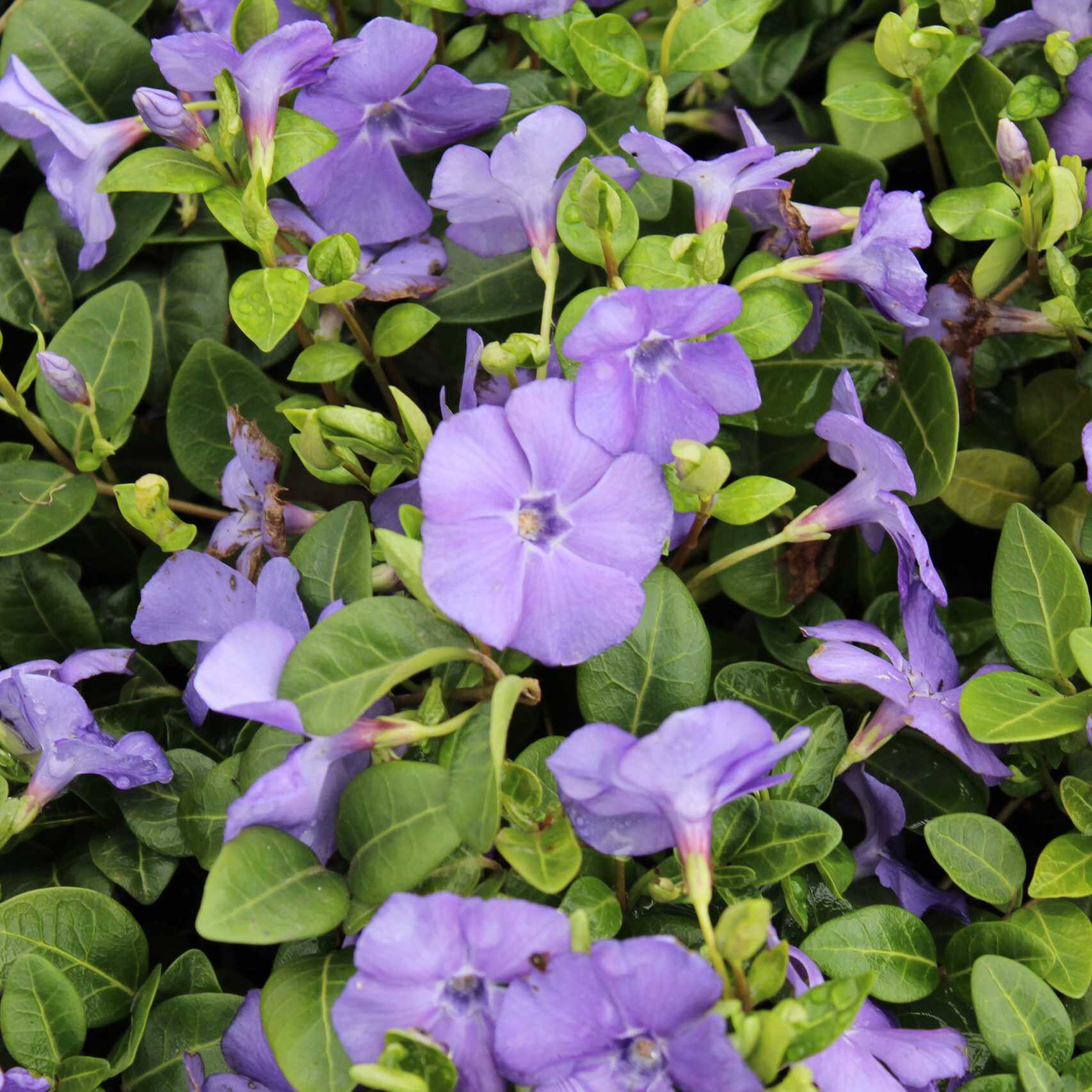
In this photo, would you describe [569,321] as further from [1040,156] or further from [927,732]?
[1040,156]

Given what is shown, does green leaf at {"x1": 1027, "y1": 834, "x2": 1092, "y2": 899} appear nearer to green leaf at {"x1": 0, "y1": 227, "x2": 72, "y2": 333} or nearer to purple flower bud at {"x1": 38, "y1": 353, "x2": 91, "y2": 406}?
purple flower bud at {"x1": 38, "y1": 353, "x2": 91, "y2": 406}

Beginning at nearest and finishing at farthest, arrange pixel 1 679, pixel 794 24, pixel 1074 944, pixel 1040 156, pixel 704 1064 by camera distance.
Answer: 1. pixel 704 1064
2. pixel 1074 944
3. pixel 1 679
4. pixel 1040 156
5. pixel 794 24

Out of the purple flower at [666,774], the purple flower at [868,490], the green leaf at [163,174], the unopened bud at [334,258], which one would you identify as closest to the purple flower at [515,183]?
the unopened bud at [334,258]

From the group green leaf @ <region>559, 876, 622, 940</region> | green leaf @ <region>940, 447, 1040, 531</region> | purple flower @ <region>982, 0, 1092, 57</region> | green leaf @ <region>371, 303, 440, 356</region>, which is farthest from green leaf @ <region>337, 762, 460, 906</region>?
purple flower @ <region>982, 0, 1092, 57</region>

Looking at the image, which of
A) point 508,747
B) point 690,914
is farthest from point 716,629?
point 690,914

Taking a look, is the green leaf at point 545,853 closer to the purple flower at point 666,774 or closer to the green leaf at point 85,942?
the purple flower at point 666,774
